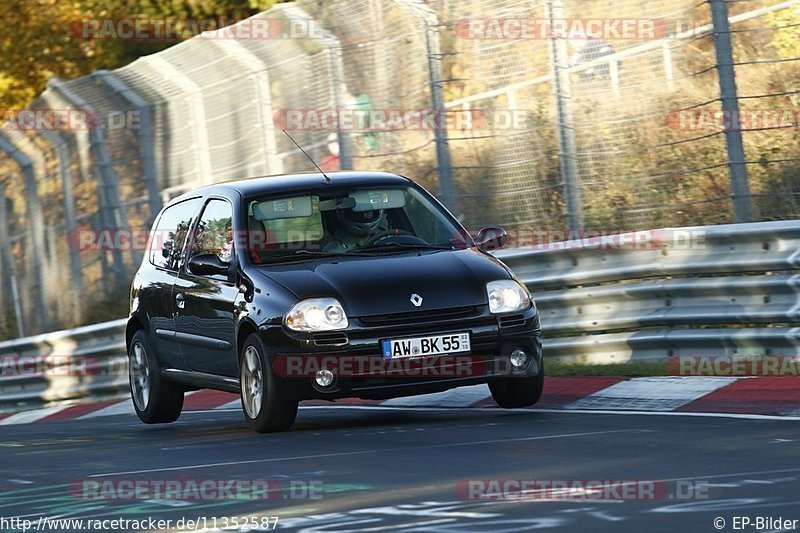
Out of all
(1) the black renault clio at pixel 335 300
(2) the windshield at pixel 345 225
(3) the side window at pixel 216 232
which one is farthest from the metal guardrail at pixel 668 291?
(3) the side window at pixel 216 232

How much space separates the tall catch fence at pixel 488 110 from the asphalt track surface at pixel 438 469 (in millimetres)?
2746

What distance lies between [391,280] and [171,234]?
2858 millimetres

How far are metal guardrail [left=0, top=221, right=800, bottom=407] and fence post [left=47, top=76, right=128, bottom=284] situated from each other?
7028mm

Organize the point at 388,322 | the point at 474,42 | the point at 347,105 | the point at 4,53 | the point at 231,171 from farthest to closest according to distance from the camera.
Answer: the point at 4,53 → the point at 231,171 → the point at 347,105 → the point at 474,42 → the point at 388,322

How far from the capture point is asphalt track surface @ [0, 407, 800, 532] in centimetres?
657

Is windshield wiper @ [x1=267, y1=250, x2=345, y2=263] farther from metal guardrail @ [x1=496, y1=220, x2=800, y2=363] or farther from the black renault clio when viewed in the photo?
metal guardrail @ [x1=496, y1=220, x2=800, y2=363]

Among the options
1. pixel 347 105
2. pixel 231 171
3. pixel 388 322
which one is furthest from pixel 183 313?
pixel 231 171

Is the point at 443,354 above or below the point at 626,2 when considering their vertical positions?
below

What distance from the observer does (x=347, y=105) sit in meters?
16.4

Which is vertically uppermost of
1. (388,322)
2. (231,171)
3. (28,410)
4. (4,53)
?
(4,53)

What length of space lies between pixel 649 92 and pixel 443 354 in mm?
3672

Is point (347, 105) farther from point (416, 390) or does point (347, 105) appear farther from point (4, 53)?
point (4, 53)

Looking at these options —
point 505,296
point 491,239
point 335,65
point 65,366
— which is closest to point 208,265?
point 491,239

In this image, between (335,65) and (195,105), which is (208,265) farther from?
(195,105)
